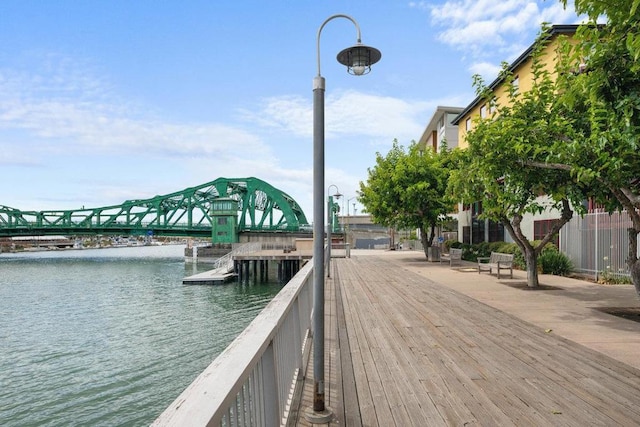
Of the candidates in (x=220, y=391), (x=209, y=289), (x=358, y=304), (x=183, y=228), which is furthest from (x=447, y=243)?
(x=183, y=228)

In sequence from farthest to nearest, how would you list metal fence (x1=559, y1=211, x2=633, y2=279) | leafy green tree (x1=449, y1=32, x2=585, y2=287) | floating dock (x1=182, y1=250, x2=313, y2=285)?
floating dock (x1=182, y1=250, x2=313, y2=285) → metal fence (x1=559, y1=211, x2=633, y2=279) → leafy green tree (x1=449, y1=32, x2=585, y2=287)

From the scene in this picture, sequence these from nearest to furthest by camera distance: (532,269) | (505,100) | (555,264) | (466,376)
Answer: (466,376)
(532,269)
(555,264)
(505,100)

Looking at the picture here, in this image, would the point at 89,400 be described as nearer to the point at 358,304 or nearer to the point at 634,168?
the point at 358,304

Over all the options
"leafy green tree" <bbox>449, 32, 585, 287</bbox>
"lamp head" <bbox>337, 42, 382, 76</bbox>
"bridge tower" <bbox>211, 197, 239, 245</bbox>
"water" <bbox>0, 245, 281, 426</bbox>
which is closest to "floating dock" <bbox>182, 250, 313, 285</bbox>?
"water" <bbox>0, 245, 281, 426</bbox>

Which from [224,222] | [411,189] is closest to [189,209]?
[224,222]

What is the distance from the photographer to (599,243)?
16281 mm

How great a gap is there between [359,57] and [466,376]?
402cm

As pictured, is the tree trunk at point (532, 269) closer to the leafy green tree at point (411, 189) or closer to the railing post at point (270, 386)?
the leafy green tree at point (411, 189)

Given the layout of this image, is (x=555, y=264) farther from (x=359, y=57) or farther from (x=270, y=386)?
(x=270, y=386)

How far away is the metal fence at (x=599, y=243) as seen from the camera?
1534 centimetres

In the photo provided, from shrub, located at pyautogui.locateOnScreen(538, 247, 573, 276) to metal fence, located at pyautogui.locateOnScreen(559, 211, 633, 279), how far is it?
0.38m

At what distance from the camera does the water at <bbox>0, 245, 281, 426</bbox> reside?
1085 cm

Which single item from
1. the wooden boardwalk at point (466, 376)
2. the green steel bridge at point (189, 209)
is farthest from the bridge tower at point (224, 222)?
the wooden boardwalk at point (466, 376)

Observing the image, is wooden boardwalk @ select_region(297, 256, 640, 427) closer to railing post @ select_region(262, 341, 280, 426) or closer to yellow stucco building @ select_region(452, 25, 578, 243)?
railing post @ select_region(262, 341, 280, 426)
